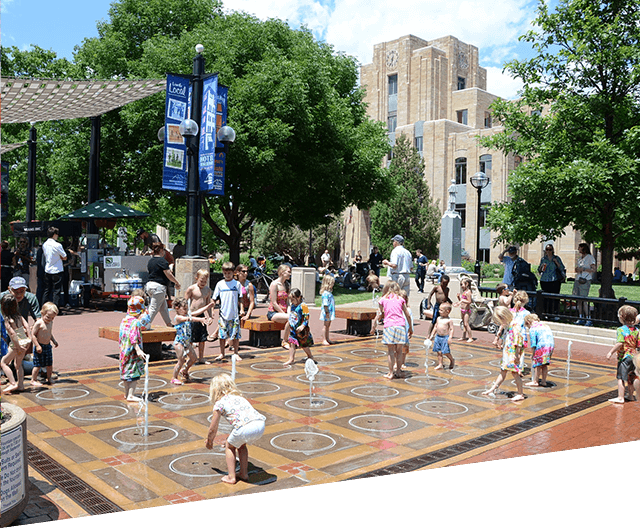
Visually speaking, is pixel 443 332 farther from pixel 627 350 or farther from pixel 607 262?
pixel 607 262

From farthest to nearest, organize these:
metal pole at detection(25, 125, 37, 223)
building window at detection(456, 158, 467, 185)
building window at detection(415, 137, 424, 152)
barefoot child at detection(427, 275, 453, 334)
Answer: building window at detection(415, 137, 424, 152) < building window at detection(456, 158, 467, 185) < metal pole at detection(25, 125, 37, 223) < barefoot child at detection(427, 275, 453, 334)

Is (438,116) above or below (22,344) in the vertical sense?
above

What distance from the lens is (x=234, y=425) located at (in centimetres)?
557

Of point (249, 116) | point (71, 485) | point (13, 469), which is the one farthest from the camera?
point (249, 116)

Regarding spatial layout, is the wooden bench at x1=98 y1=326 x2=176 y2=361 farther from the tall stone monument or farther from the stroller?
the tall stone monument

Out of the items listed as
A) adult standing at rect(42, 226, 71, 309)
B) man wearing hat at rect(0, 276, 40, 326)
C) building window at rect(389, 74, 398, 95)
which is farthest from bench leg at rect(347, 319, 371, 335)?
building window at rect(389, 74, 398, 95)

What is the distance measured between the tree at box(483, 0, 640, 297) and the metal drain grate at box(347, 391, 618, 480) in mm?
8680

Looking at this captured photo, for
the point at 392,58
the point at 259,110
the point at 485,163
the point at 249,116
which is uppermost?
the point at 392,58

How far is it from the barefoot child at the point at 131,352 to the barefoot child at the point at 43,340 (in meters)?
1.24

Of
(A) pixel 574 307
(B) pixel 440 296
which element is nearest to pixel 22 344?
(B) pixel 440 296

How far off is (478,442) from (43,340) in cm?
620

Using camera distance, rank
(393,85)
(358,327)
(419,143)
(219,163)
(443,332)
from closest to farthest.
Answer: (443,332), (219,163), (358,327), (419,143), (393,85)

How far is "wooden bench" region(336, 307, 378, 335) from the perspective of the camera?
15055 millimetres

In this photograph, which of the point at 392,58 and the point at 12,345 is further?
the point at 392,58
